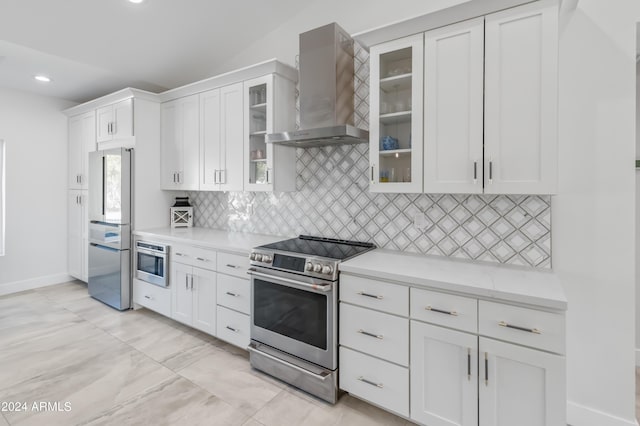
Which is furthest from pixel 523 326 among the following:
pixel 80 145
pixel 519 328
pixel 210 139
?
pixel 80 145

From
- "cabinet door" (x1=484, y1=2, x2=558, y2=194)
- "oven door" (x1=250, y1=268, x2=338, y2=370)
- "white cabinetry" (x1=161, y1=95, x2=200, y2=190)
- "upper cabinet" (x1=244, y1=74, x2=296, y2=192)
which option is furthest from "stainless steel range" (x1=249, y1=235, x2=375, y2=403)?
"white cabinetry" (x1=161, y1=95, x2=200, y2=190)

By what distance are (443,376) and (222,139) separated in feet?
8.95

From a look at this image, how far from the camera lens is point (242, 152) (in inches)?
123

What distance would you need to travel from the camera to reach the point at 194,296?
10.0 ft

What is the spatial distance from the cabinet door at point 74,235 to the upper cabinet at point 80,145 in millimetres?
181

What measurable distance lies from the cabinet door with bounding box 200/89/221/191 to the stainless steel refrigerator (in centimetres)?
92

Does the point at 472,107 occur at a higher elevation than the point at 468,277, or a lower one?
higher

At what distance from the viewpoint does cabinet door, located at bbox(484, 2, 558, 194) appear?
1781mm

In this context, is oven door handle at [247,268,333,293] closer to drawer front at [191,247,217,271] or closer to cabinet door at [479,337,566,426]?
drawer front at [191,247,217,271]

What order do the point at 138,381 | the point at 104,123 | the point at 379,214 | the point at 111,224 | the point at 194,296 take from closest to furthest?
the point at 138,381
the point at 379,214
the point at 194,296
the point at 111,224
the point at 104,123

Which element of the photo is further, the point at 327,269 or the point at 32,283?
the point at 32,283

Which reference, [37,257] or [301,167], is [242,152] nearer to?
[301,167]

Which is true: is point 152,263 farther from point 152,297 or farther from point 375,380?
point 375,380

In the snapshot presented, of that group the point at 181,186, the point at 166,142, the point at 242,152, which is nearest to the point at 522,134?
the point at 242,152
